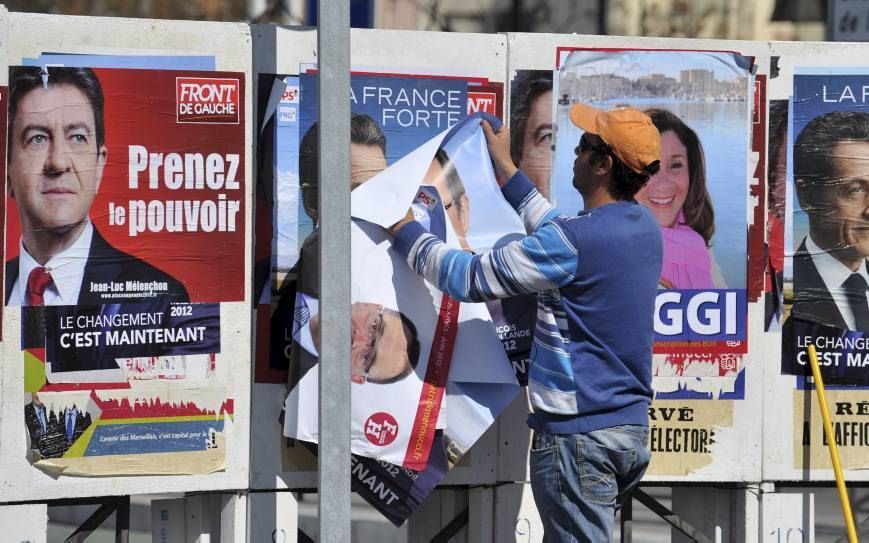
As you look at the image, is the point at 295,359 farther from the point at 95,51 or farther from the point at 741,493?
the point at 741,493

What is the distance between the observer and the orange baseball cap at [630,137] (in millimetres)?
4039

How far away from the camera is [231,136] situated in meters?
4.57

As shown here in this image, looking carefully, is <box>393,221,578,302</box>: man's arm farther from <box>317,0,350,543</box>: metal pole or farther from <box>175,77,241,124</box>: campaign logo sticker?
<box>175,77,241,124</box>: campaign logo sticker

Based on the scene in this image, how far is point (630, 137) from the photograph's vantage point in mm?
4039

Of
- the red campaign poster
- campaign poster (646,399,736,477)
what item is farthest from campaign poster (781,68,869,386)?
the red campaign poster

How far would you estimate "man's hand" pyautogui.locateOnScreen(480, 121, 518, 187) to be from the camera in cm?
461

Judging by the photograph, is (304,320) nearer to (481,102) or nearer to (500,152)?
(500,152)

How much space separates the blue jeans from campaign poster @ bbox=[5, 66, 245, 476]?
114cm

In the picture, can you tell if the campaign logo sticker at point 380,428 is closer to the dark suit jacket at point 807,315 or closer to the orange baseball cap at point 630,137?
the orange baseball cap at point 630,137

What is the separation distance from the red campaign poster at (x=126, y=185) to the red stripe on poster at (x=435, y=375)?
668 millimetres

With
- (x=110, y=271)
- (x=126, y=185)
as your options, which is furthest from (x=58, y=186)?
(x=110, y=271)

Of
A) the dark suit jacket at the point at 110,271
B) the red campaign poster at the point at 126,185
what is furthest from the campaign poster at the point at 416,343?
the dark suit jacket at the point at 110,271

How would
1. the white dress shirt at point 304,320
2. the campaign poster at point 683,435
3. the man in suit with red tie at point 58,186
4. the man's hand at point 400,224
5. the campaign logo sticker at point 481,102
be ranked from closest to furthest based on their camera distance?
1. the man in suit with red tie at point 58,186
2. the man's hand at point 400,224
3. the white dress shirt at point 304,320
4. the campaign logo sticker at point 481,102
5. the campaign poster at point 683,435

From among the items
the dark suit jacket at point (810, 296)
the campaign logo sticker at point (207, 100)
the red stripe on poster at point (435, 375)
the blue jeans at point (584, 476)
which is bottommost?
the blue jeans at point (584, 476)
